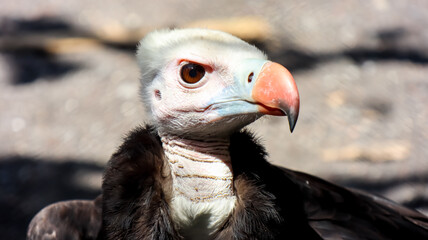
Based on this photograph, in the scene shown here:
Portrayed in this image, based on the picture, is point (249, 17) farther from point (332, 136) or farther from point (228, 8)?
point (332, 136)

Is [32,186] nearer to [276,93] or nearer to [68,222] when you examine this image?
[68,222]

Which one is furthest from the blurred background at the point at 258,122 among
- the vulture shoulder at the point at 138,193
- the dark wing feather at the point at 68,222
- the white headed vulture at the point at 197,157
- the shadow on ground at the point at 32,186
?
the vulture shoulder at the point at 138,193

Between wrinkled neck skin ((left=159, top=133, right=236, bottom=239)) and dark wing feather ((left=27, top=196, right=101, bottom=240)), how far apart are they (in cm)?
93

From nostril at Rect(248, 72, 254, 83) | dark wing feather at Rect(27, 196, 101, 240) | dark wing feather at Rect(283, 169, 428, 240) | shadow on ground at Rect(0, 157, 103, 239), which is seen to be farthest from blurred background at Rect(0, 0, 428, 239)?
nostril at Rect(248, 72, 254, 83)

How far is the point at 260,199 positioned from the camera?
259 cm

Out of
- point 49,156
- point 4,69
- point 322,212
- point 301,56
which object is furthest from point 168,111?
point 4,69

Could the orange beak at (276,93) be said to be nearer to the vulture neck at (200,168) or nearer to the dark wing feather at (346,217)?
the vulture neck at (200,168)

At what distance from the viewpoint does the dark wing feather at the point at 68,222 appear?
10.9 ft

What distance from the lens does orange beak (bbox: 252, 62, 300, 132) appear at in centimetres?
224

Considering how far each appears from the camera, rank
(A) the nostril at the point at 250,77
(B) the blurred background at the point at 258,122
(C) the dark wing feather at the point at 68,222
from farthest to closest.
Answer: (B) the blurred background at the point at 258,122 < (C) the dark wing feather at the point at 68,222 < (A) the nostril at the point at 250,77

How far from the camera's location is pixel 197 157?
8.76 feet

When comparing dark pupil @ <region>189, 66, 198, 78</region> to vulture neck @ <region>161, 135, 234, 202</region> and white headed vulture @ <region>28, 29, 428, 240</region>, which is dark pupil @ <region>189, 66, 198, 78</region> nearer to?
white headed vulture @ <region>28, 29, 428, 240</region>

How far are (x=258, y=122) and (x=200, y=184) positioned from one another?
245cm

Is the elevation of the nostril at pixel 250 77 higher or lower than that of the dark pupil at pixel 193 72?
higher
